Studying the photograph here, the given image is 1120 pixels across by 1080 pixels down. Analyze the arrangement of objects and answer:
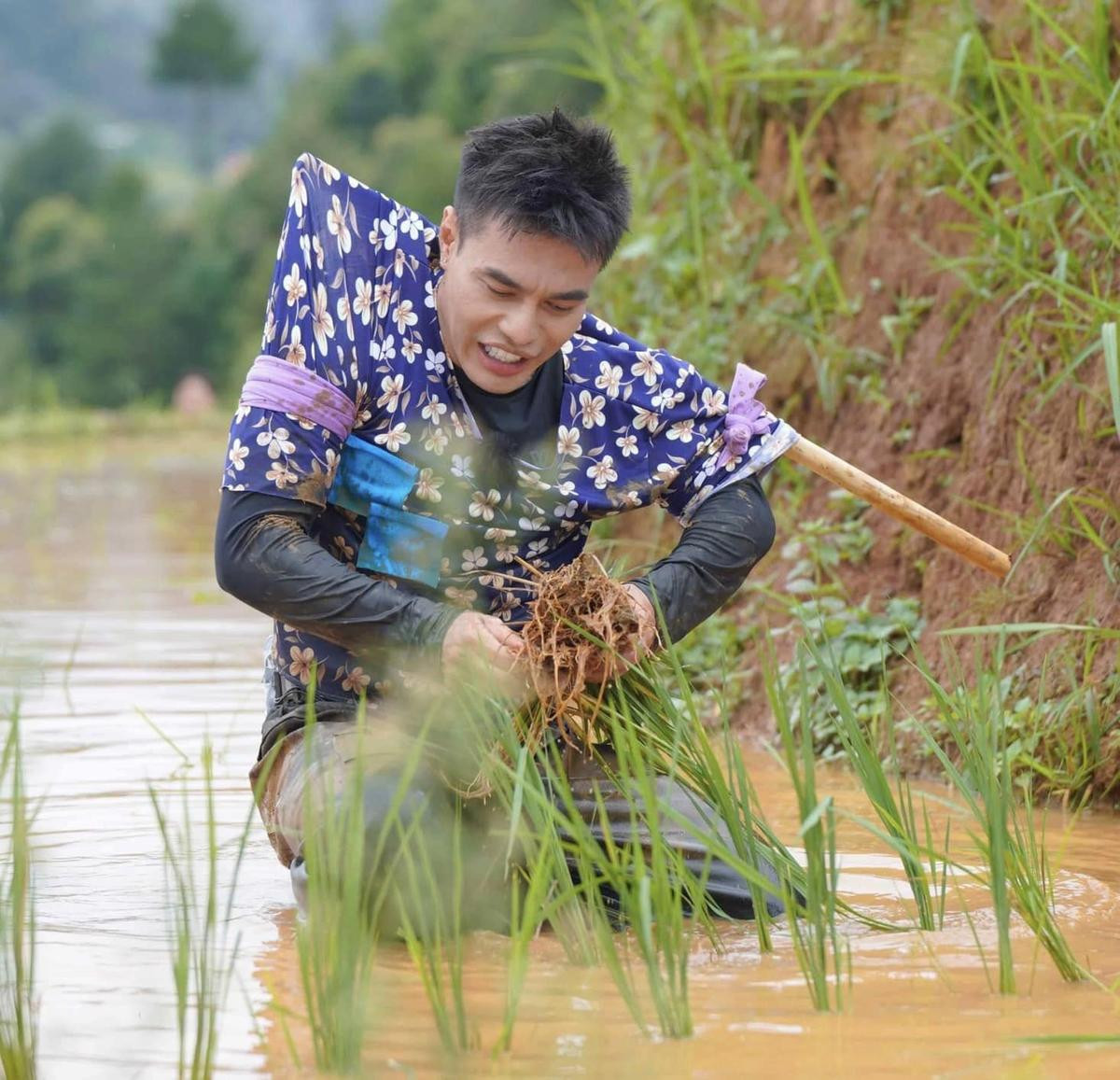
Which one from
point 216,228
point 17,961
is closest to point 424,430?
point 17,961

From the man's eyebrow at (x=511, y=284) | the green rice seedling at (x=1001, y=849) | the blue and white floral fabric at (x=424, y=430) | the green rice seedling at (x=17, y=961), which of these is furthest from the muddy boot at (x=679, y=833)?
the green rice seedling at (x=17, y=961)

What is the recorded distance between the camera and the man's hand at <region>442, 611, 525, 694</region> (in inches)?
118

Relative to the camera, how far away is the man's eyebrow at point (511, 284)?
3.17 m

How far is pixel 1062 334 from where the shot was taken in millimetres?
4527

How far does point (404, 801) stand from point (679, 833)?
570 millimetres

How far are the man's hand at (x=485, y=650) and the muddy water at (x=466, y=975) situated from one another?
44 cm

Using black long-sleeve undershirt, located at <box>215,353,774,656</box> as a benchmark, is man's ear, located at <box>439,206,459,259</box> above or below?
above

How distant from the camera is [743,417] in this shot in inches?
141

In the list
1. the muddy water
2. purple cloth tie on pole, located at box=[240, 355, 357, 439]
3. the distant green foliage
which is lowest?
the muddy water

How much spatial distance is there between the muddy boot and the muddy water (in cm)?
11

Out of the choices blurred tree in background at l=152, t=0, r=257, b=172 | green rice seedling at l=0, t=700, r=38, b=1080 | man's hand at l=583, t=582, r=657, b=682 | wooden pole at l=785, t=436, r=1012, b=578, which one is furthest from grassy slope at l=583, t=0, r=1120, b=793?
blurred tree in background at l=152, t=0, r=257, b=172

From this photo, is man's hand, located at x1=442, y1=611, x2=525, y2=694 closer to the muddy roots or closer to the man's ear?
the muddy roots

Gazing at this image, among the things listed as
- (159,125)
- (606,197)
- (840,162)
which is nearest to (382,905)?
(606,197)

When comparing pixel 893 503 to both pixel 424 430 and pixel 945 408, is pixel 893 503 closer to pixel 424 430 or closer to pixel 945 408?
pixel 424 430
